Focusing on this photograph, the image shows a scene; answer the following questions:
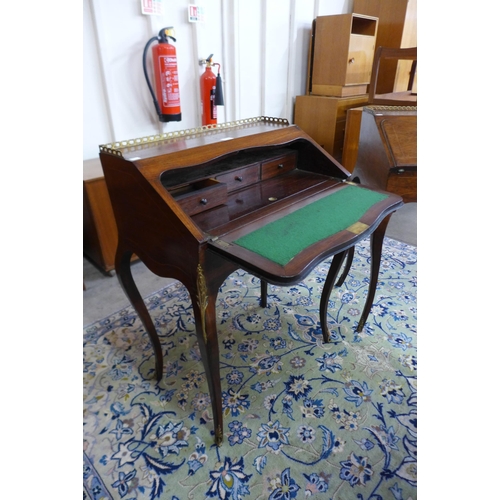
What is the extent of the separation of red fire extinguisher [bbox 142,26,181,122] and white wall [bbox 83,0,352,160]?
0.26 feet

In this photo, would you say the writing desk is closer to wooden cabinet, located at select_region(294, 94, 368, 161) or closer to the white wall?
the white wall

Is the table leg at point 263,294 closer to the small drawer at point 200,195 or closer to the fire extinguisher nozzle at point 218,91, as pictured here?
the small drawer at point 200,195

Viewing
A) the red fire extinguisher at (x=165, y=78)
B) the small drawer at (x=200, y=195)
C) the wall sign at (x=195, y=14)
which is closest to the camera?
the small drawer at (x=200, y=195)

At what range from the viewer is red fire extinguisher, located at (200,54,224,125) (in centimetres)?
285

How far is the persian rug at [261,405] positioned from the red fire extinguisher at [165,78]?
56.6 inches

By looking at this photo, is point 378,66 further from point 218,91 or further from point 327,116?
point 218,91

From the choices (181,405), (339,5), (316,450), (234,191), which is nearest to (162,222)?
(234,191)

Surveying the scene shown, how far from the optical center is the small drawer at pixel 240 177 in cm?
147

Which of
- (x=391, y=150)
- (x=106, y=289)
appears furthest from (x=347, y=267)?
(x=106, y=289)

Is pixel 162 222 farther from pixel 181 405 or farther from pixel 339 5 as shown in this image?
pixel 339 5

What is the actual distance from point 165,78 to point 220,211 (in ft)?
5.69

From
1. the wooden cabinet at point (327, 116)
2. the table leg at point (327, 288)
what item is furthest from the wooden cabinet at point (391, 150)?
the wooden cabinet at point (327, 116)

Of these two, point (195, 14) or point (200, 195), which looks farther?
point (195, 14)

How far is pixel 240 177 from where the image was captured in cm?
152
